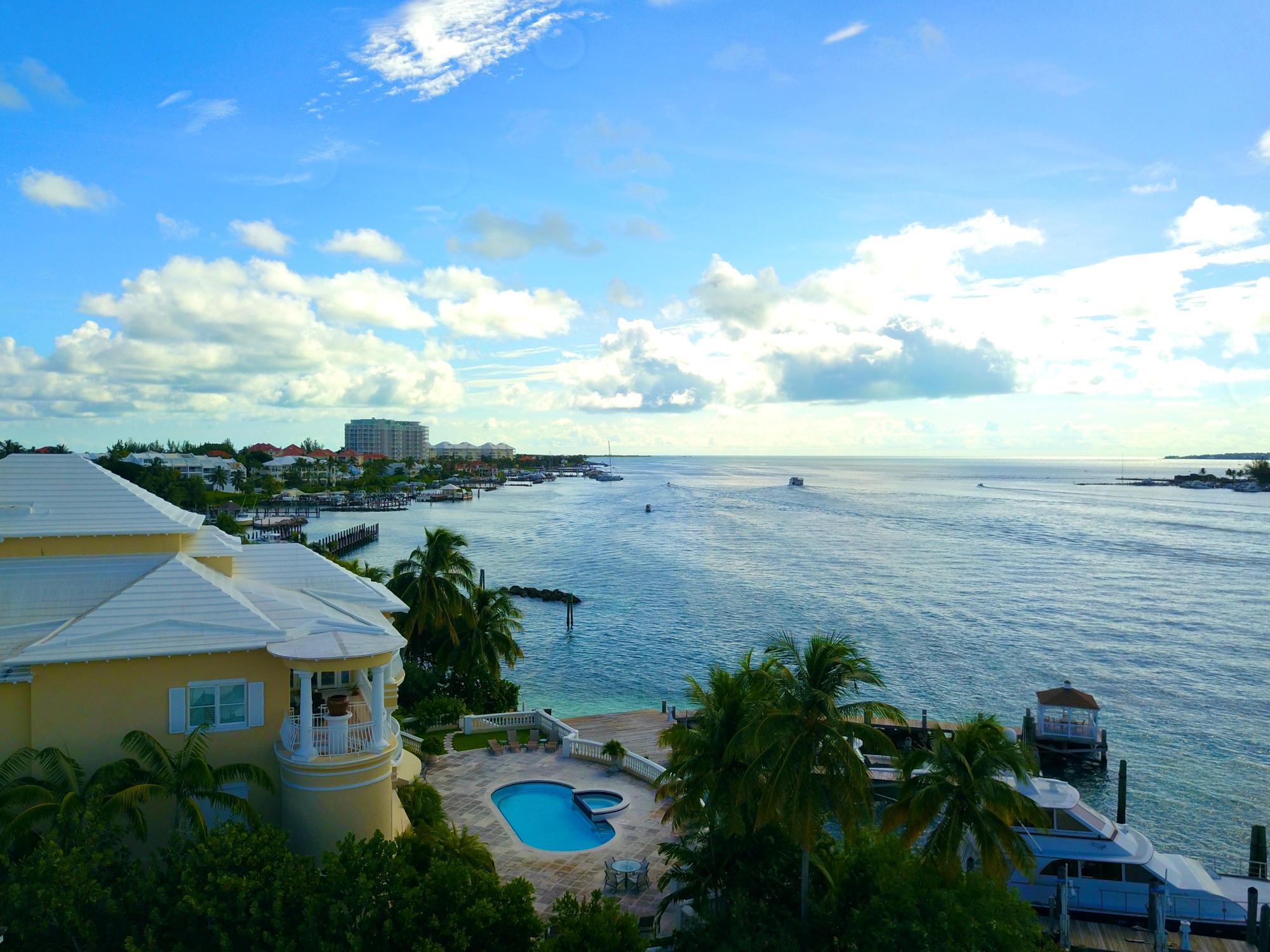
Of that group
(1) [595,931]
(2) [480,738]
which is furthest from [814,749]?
(2) [480,738]

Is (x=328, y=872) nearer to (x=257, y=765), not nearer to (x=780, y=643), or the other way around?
(x=257, y=765)

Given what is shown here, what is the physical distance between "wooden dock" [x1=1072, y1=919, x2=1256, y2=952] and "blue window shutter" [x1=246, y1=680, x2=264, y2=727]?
21.3 meters

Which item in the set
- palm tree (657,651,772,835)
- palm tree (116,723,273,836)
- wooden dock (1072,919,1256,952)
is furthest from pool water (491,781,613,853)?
wooden dock (1072,919,1256,952)

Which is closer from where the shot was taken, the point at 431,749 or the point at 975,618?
the point at 431,749

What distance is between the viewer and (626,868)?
65.0 ft

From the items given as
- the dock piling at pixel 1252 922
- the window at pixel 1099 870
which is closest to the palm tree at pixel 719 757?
the window at pixel 1099 870

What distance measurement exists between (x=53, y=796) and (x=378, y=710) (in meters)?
5.76

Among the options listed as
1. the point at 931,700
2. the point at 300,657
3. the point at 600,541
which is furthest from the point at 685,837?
the point at 600,541

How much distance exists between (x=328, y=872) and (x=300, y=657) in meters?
3.97

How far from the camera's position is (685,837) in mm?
17234

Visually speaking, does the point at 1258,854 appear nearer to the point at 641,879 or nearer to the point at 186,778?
the point at 641,879

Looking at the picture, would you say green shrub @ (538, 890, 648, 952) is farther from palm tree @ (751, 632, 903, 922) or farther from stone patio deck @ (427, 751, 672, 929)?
palm tree @ (751, 632, 903, 922)

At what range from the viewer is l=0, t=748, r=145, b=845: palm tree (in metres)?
13.9

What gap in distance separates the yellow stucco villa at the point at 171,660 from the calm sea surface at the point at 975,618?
27132 mm
